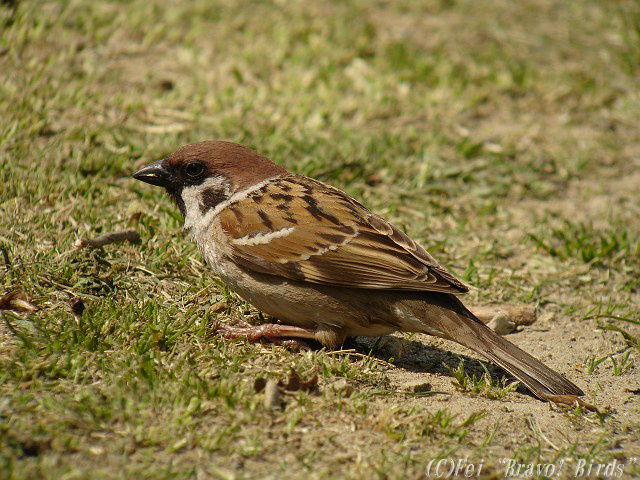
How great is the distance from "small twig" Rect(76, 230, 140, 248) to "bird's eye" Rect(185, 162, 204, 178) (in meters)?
0.52

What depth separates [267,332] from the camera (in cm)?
406

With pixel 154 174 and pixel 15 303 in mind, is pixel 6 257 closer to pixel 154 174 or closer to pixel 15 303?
pixel 15 303

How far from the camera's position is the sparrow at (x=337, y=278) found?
3945 mm

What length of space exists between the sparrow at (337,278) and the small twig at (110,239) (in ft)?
1.83

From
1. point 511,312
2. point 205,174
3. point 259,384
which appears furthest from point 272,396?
point 511,312

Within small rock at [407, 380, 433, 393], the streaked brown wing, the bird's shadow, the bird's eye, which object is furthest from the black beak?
small rock at [407, 380, 433, 393]

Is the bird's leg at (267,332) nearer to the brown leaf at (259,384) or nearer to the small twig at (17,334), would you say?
the brown leaf at (259,384)

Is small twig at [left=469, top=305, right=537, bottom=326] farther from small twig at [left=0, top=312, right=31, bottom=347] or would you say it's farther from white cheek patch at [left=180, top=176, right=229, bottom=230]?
small twig at [left=0, top=312, right=31, bottom=347]

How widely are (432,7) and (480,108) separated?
6.17 ft

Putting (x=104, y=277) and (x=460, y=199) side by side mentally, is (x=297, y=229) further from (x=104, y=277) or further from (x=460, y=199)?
(x=460, y=199)

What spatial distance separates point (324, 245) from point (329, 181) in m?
1.82

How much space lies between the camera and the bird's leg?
4.02m

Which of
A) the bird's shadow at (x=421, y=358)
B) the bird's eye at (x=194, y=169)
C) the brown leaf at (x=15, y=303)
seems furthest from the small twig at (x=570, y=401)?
the brown leaf at (x=15, y=303)

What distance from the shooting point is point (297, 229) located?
414 cm
